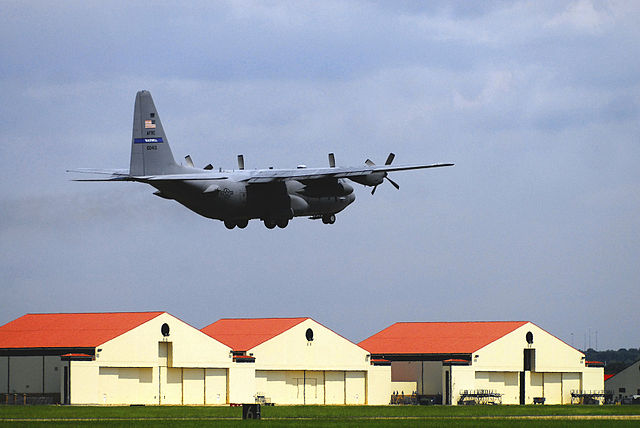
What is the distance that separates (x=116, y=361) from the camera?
456 ft

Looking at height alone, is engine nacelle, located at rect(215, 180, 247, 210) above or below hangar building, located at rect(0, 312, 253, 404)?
above

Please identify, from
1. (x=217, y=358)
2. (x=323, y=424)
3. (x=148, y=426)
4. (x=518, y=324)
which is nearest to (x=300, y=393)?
(x=217, y=358)

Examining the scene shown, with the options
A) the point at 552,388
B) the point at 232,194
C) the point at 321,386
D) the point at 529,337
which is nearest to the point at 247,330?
the point at 321,386

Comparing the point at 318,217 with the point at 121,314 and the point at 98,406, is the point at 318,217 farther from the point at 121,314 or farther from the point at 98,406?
the point at 121,314

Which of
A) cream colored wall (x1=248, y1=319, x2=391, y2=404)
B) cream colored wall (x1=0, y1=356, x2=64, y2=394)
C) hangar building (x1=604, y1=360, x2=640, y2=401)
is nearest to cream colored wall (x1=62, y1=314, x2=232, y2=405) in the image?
cream colored wall (x1=0, y1=356, x2=64, y2=394)

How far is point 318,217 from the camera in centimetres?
9575

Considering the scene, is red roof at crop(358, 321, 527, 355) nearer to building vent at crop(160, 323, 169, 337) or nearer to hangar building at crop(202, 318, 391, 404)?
hangar building at crop(202, 318, 391, 404)

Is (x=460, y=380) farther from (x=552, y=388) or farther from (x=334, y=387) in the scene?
(x=552, y=388)

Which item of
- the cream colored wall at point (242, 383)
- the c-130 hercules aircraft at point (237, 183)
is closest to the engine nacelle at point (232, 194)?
the c-130 hercules aircraft at point (237, 183)

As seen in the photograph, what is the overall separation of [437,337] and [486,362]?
10.9m

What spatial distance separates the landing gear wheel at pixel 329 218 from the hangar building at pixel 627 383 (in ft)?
340

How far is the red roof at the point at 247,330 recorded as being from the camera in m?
158

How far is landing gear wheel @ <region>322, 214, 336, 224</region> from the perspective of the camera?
95.9m

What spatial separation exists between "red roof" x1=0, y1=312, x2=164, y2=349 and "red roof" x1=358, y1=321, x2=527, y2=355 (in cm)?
Result: 4390
